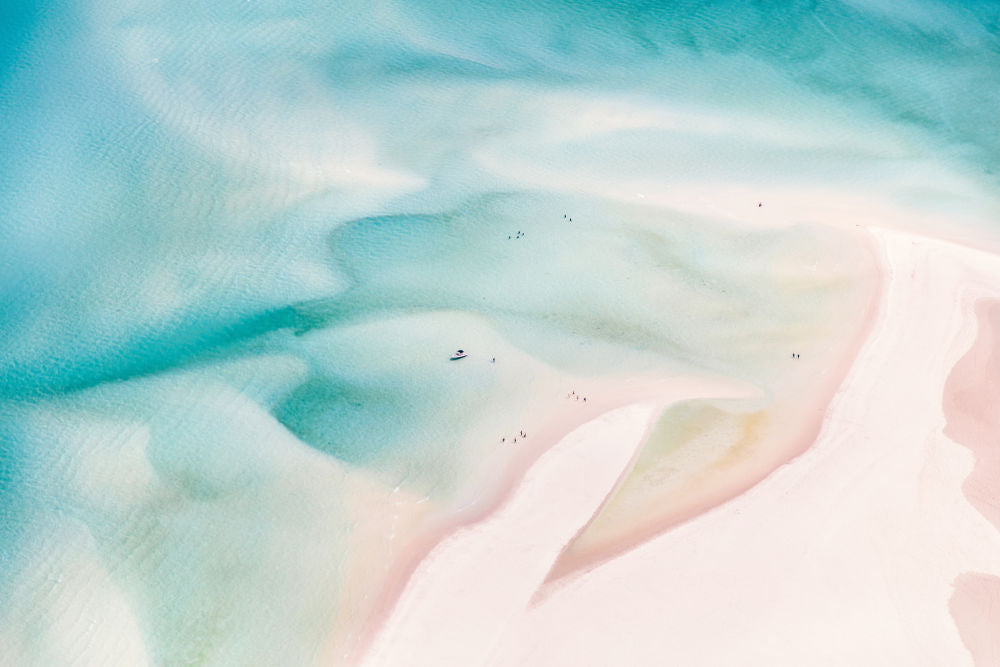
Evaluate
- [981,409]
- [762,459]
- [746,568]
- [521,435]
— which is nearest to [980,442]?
[981,409]

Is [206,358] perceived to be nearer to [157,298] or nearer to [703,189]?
[157,298]

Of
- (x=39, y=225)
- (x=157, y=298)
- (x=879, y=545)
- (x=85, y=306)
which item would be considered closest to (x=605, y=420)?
(x=879, y=545)

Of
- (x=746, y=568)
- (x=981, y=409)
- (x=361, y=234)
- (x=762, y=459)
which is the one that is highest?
(x=981, y=409)

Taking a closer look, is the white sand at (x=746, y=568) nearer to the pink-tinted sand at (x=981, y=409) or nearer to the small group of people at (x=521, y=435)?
the pink-tinted sand at (x=981, y=409)

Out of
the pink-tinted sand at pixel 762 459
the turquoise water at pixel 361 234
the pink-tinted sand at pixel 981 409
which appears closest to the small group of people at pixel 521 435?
the turquoise water at pixel 361 234

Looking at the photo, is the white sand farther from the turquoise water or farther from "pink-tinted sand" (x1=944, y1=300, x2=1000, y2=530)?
the turquoise water

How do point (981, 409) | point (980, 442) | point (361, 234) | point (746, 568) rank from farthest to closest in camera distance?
1. point (361, 234)
2. point (981, 409)
3. point (980, 442)
4. point (746, 568)

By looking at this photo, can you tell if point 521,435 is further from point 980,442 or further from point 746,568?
point 980,442
